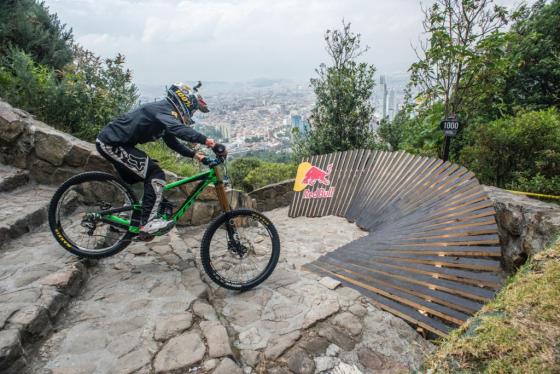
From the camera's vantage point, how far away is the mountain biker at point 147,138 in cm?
319

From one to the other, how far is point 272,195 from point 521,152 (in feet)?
20.5

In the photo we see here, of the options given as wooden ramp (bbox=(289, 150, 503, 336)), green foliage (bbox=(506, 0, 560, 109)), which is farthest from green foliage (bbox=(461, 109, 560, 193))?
green foliage (bbox=(506, 0, 560, 109))

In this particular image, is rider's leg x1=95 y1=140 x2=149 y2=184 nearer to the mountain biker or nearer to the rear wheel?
the mountain biker

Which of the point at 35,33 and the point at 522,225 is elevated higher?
the point at 35,33

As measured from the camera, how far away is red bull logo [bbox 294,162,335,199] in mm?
7734

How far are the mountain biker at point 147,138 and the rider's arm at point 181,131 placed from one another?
43mm

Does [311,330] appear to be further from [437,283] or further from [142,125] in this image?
[142,125]

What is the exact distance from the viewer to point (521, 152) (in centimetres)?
646

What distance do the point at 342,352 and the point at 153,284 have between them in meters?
1.84

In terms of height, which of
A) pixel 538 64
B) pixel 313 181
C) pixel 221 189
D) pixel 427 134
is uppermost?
pixel 538 64

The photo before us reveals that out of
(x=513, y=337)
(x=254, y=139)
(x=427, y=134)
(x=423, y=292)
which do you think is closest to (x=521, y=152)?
(x=427, y=134)

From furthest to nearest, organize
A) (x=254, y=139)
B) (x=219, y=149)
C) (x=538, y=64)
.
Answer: (x=254, y=139) < (x=538, y=64) < (x=219, y=149)

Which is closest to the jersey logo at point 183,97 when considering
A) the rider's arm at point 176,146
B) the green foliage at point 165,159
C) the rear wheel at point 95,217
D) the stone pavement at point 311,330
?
the rider's arm at point 176,146

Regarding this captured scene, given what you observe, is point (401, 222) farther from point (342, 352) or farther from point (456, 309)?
point (342, 352)
